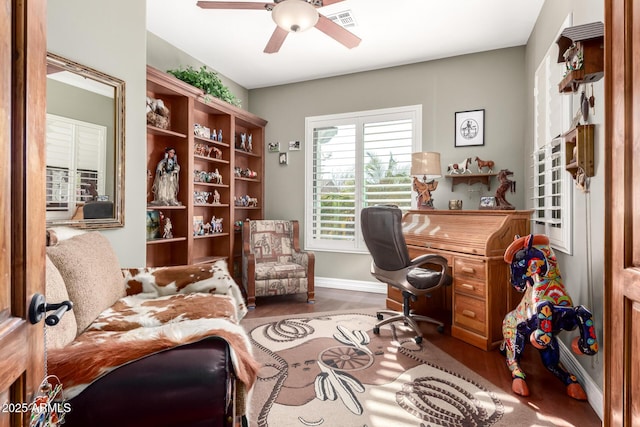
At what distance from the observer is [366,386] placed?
2.05m

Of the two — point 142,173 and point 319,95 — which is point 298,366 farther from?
point 319,95

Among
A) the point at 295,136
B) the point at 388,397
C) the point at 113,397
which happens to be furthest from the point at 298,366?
the point at 295,136

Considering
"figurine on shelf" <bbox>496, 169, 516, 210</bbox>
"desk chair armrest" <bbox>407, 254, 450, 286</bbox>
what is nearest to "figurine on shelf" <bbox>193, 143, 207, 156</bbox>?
"desk chair armrest" <bbox>407, 254, 450, 286</bbox>

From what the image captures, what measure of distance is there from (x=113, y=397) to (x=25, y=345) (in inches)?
13.8

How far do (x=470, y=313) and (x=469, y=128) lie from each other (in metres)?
2.24

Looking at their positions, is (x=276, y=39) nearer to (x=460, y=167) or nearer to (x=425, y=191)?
(x=425, y=191)

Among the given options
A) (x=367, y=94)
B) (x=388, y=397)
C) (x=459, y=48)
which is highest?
(x=459, y=48)

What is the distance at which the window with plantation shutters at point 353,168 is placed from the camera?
424cm

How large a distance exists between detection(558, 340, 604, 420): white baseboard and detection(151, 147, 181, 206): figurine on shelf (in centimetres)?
358

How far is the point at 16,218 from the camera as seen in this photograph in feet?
2.26

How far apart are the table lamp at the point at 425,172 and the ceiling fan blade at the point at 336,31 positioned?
1.37 meters

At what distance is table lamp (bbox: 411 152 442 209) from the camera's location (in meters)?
3.58

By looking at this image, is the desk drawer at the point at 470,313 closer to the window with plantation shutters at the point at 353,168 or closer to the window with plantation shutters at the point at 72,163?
the window with plantation shutters at the point at 353,168

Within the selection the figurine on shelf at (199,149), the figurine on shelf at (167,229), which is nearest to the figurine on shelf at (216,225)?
the figurine on shelf at (167,229)
